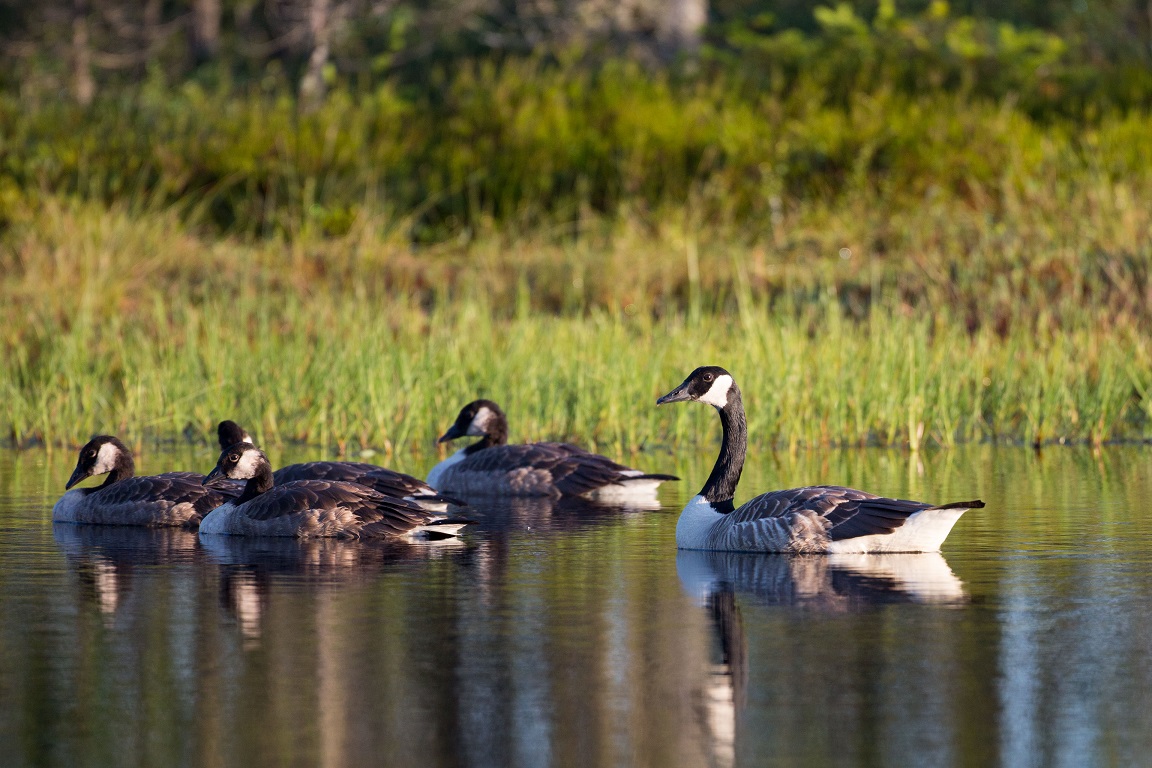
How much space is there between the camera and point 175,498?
1277cm

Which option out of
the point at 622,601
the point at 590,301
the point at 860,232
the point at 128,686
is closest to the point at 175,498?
the point at 622,601

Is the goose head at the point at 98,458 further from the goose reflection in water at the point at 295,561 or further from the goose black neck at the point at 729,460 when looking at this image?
the goose black neck at the point at 729,460

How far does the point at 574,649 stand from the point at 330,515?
13.1 feet

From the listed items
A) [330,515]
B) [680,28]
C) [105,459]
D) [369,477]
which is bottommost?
[330,515]

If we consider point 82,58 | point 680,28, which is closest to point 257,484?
point 680,28

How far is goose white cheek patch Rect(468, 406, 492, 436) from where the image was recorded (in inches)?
621

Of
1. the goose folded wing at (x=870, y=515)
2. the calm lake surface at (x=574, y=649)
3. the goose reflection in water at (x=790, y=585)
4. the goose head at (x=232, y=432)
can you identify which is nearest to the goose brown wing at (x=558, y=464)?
the calm lake surface at (x=574, y=649)

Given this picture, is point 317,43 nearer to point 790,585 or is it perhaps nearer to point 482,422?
point 482,422

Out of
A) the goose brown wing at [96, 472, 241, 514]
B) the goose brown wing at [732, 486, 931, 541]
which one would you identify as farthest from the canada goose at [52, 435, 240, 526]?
the goose brown wing at [732, 486, 931, 541]

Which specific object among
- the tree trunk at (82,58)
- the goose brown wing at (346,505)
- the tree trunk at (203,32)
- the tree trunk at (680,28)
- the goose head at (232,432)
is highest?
the tree trunk at (203,32)

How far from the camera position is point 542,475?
14.6 metres

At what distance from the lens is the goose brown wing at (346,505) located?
11828 mm

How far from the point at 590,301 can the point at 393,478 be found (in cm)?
1169

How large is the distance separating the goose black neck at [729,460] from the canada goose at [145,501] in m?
3.24
